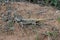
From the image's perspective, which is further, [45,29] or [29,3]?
[29,3]

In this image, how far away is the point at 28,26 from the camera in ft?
13.8

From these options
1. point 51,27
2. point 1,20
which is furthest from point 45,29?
point 1,20

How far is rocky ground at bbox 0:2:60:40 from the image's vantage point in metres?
4.01

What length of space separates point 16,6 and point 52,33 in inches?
44.4

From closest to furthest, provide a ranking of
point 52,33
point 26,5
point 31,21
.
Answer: point 52,33
point 31,21
point 26,5

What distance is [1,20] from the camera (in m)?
4.32

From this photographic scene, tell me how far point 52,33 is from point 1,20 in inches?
40.1

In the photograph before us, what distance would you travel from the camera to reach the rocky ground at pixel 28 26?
4008 mm

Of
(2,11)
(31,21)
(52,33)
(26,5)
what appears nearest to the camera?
(52,33)

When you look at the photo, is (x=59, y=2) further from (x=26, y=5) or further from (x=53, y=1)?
(x=26, y=5)

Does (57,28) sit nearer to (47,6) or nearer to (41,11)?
(41,11)

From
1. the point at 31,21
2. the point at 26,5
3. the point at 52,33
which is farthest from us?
the point at 26,5

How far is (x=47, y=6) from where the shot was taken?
5035mm

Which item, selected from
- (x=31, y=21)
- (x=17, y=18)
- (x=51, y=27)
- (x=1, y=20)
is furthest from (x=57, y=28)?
(x=1, y=20)
